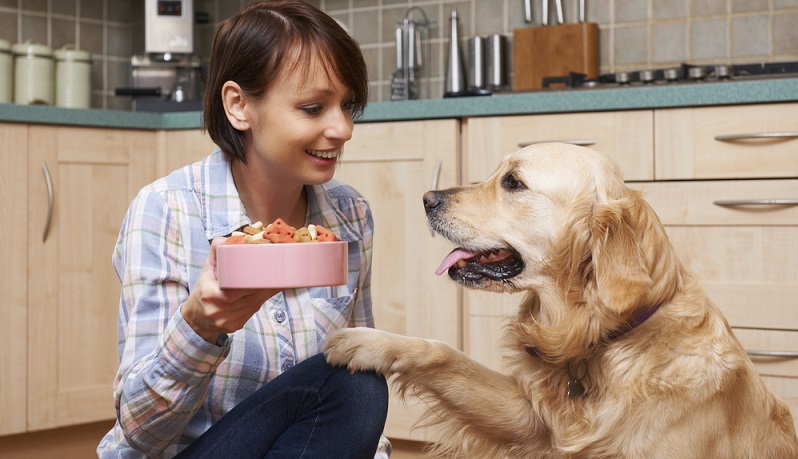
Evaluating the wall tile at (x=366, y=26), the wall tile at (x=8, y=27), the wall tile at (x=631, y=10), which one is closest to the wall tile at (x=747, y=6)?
the wall tile at (x=631, y=10)

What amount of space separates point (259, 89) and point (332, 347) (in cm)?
42

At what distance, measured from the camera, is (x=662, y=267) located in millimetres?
1444

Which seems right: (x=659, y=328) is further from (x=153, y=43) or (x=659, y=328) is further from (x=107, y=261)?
(x=153, y=43)

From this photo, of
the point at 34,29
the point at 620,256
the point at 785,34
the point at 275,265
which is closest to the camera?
the point at 275,265

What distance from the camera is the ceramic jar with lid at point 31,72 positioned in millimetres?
3254

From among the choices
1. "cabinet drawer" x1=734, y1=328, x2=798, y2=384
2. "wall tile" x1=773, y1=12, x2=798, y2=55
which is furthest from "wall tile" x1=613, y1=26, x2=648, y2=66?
"cabinet drawer" x1=734, y1=328, x2=798, y2=384

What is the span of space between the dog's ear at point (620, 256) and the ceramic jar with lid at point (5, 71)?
2.42 m

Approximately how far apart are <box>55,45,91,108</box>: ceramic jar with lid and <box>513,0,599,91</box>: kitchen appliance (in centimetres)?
153

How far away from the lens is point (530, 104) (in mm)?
2455

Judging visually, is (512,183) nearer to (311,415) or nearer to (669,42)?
(311,415)

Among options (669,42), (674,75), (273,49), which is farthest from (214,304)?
(669,42)

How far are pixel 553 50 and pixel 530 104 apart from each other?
77 cm

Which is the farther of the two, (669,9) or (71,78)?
(71,78)

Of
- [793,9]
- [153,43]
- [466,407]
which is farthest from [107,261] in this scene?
[793,9]
